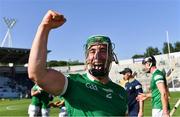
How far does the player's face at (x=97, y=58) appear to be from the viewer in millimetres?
4078

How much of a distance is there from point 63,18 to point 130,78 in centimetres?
894

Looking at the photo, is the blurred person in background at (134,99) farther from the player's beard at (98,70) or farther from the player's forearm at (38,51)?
the player's forearm at (38,51)

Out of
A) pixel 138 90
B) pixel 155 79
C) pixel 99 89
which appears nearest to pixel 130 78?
pixel 138 90

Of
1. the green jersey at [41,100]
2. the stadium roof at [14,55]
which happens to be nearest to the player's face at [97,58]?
the green jersey at [41,100]

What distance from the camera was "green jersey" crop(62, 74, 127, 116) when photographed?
158 inches

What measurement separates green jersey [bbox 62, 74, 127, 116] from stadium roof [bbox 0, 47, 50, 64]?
234 feet

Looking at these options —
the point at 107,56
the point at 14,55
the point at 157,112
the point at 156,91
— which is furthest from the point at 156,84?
the point at 14,55

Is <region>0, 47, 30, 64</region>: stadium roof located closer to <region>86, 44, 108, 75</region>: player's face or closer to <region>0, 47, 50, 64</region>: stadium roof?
<region>0, 47, 50, 64</region>: stadium roof

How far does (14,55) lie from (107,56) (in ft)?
250


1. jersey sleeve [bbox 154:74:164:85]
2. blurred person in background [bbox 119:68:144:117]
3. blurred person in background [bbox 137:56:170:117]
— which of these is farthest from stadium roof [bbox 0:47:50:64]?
jersey sleeve [bbox 154:74:164:85]

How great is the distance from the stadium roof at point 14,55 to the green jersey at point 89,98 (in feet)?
234

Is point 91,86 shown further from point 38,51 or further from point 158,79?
point 158,79

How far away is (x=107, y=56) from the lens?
4129mm

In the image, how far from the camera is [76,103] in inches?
158
